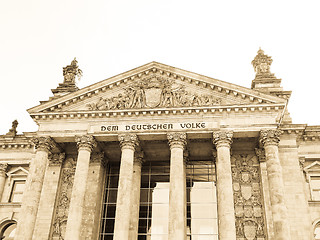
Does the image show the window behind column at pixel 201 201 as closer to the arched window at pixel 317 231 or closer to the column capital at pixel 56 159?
the arched window at pixel 317 231

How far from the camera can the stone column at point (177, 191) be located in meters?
21.2

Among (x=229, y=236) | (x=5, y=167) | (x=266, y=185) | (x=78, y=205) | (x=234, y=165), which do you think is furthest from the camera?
(x=5, y=167)

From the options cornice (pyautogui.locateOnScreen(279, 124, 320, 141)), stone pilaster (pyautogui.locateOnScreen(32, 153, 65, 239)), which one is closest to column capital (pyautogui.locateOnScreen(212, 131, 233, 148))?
cornice (pyautogui.locateOnScreen(279, 124, 320, 141))

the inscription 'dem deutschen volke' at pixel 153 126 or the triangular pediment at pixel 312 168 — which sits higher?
the inscription 'dem deutschen volke' at pixel 153 126

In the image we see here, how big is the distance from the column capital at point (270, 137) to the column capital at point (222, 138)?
6.86 ft

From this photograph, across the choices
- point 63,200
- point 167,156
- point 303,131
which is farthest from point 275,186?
point 63,200

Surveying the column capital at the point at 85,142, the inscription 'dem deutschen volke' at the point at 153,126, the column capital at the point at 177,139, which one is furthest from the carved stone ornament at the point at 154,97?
the column capital at the point at 85,142

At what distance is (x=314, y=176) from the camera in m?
26.8

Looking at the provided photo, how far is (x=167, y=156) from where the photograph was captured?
27.7 meters

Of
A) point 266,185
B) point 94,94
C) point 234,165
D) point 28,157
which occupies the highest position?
point 94,94

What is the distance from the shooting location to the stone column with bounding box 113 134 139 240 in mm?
21844

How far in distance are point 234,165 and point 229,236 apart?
6.69 meters

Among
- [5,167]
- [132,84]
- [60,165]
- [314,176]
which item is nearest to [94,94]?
[132,84]

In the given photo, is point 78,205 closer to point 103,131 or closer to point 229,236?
point 103,131
